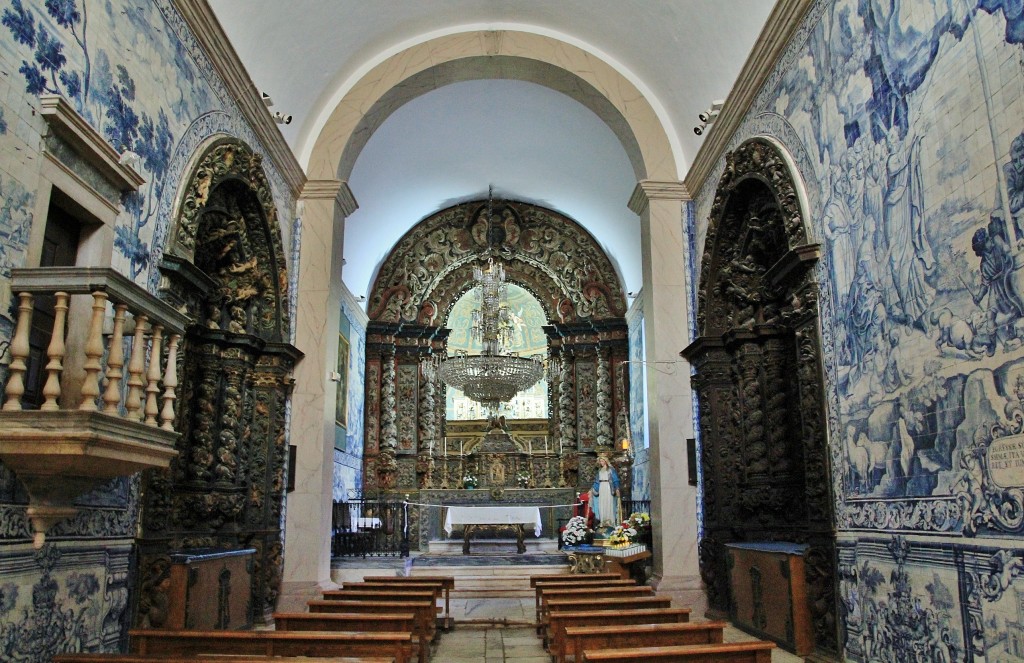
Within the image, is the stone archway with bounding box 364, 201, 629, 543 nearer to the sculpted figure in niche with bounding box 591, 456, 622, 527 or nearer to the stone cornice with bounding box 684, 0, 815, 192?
the sculpted figure in niche with bounding box 591, 456, 622, 527

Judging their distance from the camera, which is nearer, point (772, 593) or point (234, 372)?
point (772, 593)

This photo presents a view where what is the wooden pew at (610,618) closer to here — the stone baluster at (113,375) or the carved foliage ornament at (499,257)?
the stone baluster at (113,375)

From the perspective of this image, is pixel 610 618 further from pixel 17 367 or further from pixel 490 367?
pixel 490 367

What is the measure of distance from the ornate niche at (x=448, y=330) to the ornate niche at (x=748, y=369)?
6716 mm

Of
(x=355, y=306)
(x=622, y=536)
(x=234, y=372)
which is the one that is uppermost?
(x=355, y=306)

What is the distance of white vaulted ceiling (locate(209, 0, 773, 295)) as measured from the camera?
8508mm

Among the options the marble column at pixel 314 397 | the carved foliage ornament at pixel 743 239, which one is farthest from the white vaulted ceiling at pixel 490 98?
the carved foliage ornament at pixel 743 239

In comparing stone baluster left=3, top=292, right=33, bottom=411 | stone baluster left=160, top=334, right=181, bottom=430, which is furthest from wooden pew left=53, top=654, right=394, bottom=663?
stone baluster left=160, top=334, right=181, bottom=430

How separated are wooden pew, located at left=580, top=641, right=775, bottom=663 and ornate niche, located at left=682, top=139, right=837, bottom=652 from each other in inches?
130

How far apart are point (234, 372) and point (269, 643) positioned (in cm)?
456

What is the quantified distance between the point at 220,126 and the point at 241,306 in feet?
6.85

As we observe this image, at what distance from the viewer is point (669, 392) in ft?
31.7

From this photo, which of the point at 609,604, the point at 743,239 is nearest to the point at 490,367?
the point at 743,239

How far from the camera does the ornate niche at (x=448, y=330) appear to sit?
16.0m
